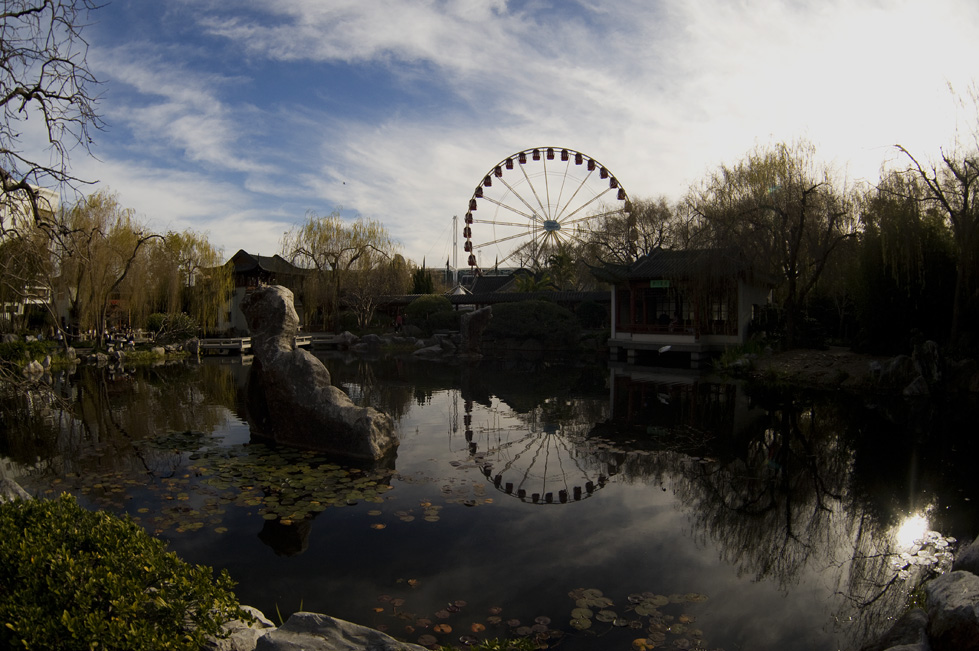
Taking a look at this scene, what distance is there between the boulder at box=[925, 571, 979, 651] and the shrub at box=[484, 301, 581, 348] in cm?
2165

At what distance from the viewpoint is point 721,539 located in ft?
15.5

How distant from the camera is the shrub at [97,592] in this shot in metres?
2.06

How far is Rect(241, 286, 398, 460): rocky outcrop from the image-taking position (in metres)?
7.10

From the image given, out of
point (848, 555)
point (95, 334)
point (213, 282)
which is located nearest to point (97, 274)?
point (95, 334)

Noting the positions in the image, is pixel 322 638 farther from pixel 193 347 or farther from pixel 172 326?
pixel 172 326

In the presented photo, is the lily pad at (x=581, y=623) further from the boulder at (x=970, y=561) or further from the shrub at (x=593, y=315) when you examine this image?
the shrub at (x=593, y=315)

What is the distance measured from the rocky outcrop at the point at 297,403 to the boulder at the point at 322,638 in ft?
14.6

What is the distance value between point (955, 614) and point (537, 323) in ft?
73.0

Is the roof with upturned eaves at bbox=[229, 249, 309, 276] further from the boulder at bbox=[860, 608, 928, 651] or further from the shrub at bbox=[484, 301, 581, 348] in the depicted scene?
the boulder at bbox=[860, 608, 928, 651]

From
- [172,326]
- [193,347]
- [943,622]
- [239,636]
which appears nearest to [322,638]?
[239,636]

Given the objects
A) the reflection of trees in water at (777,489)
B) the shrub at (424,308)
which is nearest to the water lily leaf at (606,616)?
the reflection of trees in water at (777,489)

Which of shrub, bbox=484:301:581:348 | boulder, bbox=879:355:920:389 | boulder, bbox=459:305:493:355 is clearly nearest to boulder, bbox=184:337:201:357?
boulder, bbox=459:305:493:355

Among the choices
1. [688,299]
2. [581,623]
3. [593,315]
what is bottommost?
[581,623]

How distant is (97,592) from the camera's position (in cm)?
226
